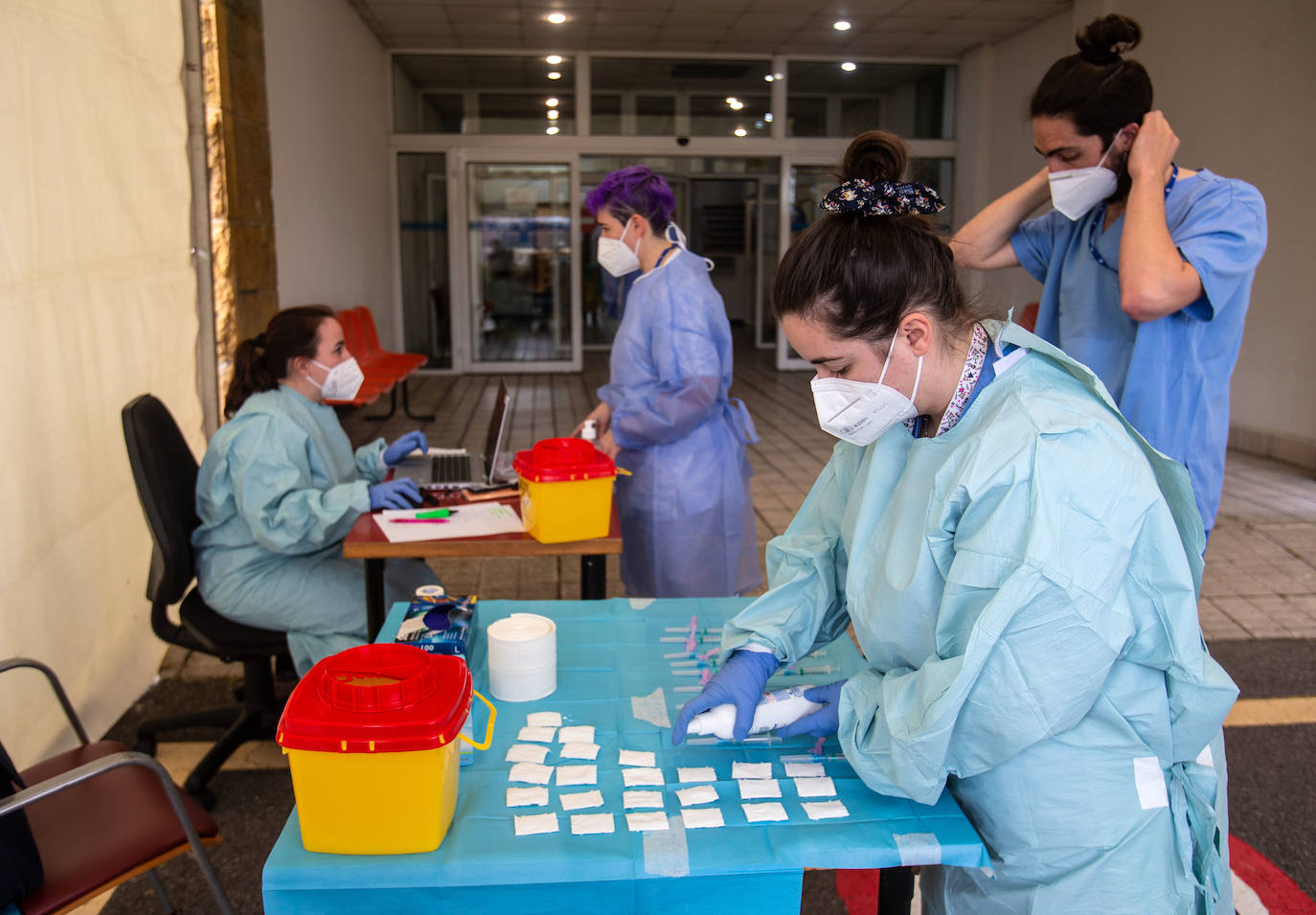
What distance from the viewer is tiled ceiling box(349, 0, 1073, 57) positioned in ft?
26.7

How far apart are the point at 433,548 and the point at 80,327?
48.4 inches

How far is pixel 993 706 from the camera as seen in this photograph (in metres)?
1.09

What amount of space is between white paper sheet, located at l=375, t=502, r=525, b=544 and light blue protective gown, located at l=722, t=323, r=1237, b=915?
1229 mm

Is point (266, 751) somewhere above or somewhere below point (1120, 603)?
below

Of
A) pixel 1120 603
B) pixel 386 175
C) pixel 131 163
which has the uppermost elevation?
pixel 386 175

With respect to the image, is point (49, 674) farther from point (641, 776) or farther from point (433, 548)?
point (641, 776)

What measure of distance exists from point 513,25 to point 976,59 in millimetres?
4473

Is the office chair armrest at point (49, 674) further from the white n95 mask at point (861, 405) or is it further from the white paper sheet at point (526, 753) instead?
the white n95 mask at point (861, 405)

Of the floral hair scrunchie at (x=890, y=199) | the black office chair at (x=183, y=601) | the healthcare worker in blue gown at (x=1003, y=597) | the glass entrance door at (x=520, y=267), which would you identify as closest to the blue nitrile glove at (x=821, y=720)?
the healthcare worker in blue gown at (x=1003, y=597)

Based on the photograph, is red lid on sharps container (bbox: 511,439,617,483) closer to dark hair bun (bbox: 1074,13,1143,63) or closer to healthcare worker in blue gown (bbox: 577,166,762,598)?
healthcare worker in blue gown (bbox: 577,166,762,598)

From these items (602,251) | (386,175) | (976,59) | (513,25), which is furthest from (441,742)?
(976,59)

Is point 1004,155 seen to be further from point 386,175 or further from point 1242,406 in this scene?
point 386,175

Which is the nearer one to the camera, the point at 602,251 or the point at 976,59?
the point at 602,251

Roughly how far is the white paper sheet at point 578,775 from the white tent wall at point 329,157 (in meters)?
4.80
